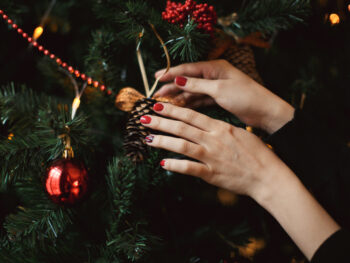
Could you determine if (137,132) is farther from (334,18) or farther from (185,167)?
(334,18)

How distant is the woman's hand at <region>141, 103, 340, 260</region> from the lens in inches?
20.4

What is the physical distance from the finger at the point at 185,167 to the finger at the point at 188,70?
21cm

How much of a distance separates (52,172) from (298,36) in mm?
789

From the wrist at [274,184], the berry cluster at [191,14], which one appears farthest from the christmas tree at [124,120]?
the wrist at [274,184]

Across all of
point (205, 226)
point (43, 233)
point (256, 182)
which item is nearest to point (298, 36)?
point (256, 182)

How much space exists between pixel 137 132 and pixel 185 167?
0.13 m

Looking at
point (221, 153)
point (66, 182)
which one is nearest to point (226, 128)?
point (221, 153)

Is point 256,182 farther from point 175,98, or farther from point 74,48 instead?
point 74,48

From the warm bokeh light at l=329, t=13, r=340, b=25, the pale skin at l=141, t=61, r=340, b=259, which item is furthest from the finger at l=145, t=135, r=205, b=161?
the warm bokeh light at l=329, t=13, r=340, b=25

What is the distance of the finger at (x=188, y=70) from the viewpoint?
1.98ft

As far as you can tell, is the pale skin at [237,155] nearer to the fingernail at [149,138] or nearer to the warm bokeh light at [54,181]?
the fingernail at [149,138]

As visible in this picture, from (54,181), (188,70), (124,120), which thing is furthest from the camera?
(124,120)

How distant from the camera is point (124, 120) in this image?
78 centimetres

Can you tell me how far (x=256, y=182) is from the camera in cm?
54
